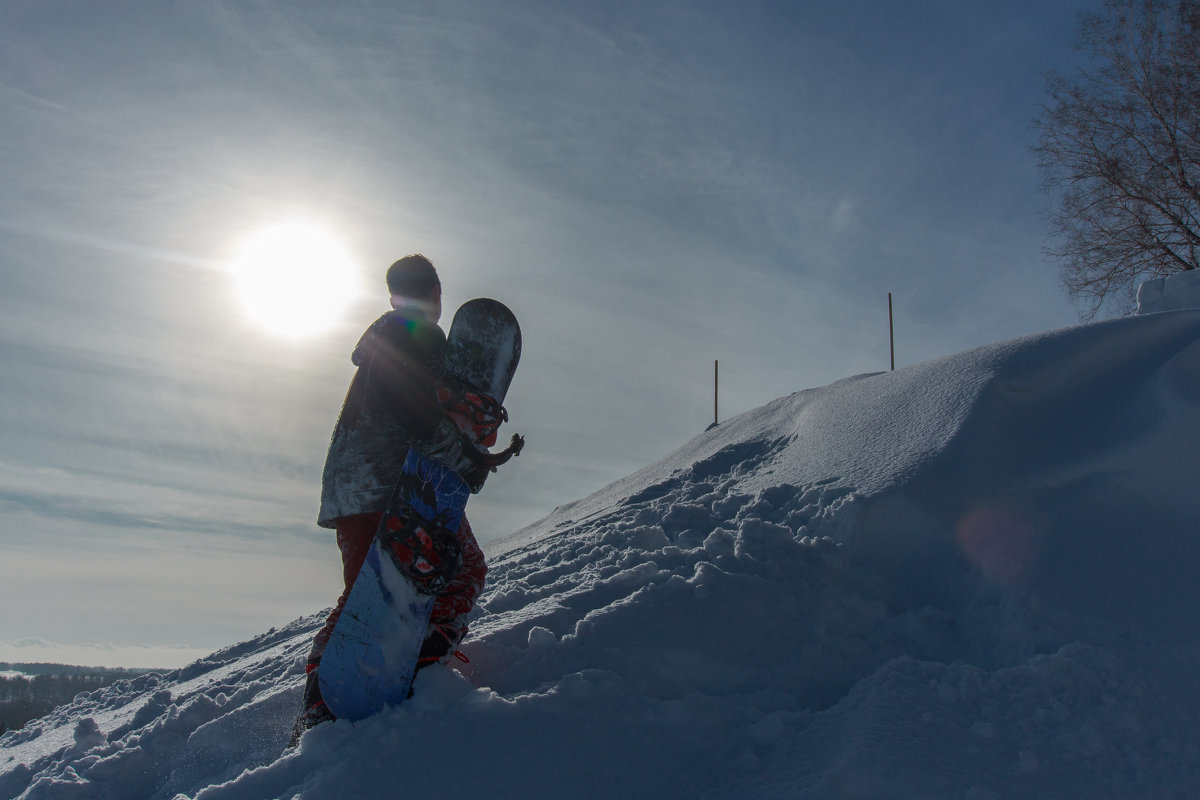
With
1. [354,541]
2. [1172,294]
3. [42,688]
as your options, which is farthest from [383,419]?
[42,688]

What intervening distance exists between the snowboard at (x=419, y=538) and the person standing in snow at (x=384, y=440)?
9 cm

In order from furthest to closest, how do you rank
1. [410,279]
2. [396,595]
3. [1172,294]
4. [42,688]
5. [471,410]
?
[42,688]
[1172,294]
[410,279]
[471,410]
[396,595]

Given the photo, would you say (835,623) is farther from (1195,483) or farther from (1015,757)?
(1195,483)

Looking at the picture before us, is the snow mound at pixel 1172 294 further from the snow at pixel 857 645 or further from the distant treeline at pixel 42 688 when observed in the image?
the distant treeline at pixel 42 688

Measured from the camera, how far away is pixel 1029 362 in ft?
15.0

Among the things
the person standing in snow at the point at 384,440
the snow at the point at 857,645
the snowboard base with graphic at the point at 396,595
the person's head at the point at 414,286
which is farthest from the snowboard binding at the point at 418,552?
the person's head at the point at 414,286

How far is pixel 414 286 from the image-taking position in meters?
3.22

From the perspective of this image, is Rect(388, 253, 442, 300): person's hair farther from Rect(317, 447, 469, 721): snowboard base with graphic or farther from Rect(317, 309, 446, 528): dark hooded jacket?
Rect(317, 447, 469, 721): snowboard base with graphic

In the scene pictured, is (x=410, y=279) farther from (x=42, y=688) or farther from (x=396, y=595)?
(x=42, y=688)

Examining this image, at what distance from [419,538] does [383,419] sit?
22.1 inches

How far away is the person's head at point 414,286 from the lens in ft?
10.6

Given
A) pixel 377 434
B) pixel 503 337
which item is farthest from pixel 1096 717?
pixel 377 434

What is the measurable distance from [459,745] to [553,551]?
2.88m

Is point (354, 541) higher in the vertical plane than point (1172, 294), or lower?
lower
